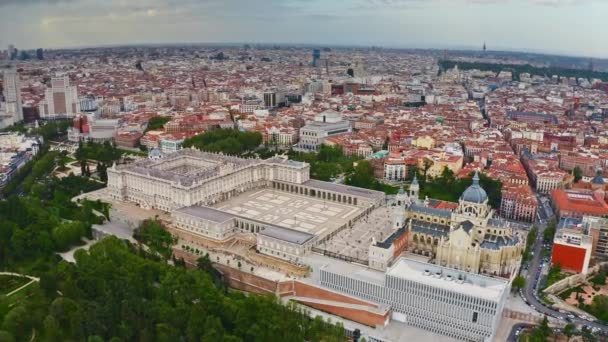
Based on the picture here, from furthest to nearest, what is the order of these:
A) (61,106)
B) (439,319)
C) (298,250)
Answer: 1. (61,106)
2. (298,250)
3. (439,319)

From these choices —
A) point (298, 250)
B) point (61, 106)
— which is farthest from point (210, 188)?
point (61, 106)

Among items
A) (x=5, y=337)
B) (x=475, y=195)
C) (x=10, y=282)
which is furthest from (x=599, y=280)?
(x=10, y=282)

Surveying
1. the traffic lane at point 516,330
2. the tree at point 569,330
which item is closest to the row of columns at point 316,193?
the traffic lane at point 516,330

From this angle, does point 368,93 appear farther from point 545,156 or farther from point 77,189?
point 77,189

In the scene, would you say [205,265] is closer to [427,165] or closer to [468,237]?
[468,237]

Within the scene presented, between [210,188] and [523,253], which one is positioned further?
[210,188]

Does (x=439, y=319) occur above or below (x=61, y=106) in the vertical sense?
below
